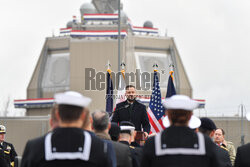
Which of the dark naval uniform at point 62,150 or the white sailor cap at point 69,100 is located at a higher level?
the white sailor cap at point 69,100

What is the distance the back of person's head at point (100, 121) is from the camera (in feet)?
18.9

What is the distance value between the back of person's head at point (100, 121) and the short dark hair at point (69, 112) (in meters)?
1.13

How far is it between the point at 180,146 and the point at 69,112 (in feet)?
3.41

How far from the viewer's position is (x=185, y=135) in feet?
15.8

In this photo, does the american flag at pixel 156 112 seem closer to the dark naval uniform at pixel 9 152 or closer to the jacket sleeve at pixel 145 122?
the jacket sleeve at pixel 145 122

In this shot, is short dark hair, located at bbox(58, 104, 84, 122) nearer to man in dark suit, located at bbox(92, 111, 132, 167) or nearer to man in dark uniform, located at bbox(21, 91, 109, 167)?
man in dark uniform, located at bbox(21, 91, 109, 167)

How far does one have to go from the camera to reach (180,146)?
479 centimetres

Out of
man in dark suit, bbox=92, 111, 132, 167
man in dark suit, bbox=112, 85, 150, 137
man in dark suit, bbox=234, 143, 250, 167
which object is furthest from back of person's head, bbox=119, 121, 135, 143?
man in dark suit, bbox=112, 85, 150, 137

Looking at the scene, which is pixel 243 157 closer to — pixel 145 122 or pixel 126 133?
pixel 126 133

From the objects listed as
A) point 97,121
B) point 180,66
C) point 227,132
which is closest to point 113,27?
point 180,66

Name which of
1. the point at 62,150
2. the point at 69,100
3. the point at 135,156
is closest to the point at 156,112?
the point at 135,156

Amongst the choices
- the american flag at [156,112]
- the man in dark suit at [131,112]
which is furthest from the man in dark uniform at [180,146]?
the american flag at [156,112]

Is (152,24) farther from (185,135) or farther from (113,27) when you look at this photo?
(185,135)

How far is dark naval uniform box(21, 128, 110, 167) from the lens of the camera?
463 cm
